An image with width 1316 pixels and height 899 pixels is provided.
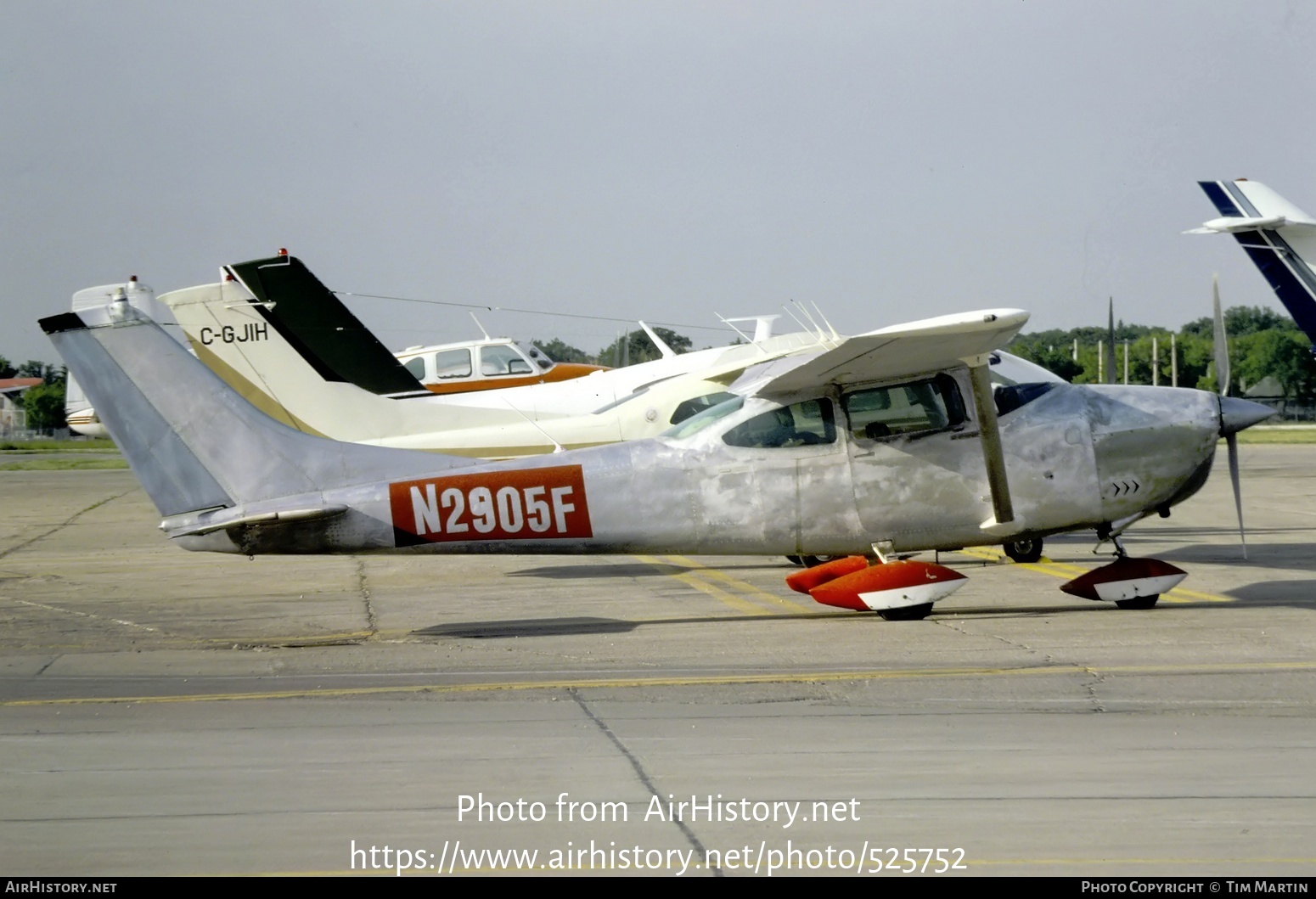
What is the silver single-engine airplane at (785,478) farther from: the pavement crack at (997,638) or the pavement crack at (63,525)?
the pavement crack at (63,525)

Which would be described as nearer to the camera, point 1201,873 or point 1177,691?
point 1201,873

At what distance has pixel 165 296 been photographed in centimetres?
1479

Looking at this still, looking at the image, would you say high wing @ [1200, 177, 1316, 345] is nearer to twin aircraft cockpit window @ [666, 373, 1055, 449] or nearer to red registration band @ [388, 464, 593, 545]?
twin aircraft cockpit window @ [666, 373, 1055, 449]

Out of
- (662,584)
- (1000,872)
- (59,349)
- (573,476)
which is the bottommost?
(662,584)

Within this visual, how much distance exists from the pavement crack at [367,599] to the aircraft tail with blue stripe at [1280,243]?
18.1m

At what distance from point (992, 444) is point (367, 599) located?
6464 millimetres

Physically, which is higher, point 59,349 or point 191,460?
point 59,349

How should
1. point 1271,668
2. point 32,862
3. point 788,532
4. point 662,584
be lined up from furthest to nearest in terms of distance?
point 662,584 → point 788,532 → point 1271,668 → point 32,862

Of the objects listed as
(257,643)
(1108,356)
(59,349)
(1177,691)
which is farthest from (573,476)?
(1108,356)

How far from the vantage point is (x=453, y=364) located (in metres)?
21.7

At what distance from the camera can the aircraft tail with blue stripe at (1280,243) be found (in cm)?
2462

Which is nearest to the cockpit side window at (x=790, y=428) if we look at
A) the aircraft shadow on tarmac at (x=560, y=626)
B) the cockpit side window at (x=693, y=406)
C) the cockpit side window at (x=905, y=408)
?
the cockpit side window at (x=905, y=408)

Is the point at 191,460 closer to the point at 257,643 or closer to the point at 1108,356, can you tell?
the point at 257,643

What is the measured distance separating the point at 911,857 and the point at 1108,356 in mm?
11496
